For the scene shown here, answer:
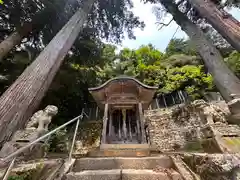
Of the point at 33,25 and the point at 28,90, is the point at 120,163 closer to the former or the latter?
the point at 28,90

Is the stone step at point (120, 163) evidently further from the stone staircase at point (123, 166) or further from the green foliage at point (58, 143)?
the green foliage at point (58, 143)

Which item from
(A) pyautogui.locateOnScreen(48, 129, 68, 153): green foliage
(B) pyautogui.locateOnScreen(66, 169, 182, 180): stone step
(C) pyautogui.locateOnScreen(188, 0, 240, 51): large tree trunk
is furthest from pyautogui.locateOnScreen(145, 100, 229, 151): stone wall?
(A) pyautogui.locateOnScreen(48, 129, 68, 153): green foliage

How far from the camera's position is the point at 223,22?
4309 mm

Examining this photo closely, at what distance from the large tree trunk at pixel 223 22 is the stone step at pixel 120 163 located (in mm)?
3498

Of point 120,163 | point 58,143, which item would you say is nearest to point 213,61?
point 120,163

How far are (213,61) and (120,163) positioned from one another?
13.8 ft

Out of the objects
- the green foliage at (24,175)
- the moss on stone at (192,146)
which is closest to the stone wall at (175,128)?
the moss on stone at (192,146)

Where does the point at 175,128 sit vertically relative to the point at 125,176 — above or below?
above

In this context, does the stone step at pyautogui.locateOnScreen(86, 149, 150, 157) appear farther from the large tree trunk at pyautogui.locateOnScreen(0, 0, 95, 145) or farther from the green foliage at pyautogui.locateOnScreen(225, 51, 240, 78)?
the green foliage at pyautogui.locateOnScreen(225, 51, 240, 78)

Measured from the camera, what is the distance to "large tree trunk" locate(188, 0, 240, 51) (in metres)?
3.93

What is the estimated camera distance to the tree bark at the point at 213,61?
382cm

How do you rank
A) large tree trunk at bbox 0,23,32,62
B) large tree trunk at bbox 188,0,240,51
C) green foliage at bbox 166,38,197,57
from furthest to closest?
green foliage at bbox 166,38,197,57
large tree trunk at bbox 0,23,32,62
large tree trunk at bbox 188,0,240,51

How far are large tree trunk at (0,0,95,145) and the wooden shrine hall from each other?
6.01 ft

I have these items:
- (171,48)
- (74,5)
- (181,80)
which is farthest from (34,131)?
(171,48)
